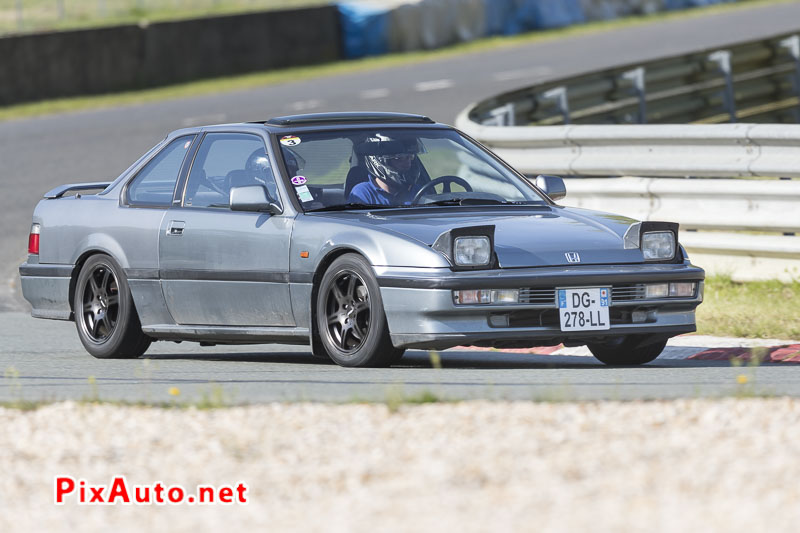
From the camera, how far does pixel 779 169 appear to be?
10.2m

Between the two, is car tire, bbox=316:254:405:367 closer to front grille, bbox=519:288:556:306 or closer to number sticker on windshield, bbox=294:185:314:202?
number sticker on windshield, bbox=294:185:314:202

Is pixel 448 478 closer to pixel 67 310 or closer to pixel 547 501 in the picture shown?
pixel 547 501

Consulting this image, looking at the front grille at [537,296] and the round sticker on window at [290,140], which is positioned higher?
the round sticker on window at [290,140]

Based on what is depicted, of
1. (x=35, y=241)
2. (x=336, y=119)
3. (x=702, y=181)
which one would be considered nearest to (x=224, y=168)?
(x=336, y=119)

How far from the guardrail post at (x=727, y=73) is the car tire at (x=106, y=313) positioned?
9150 millimetres

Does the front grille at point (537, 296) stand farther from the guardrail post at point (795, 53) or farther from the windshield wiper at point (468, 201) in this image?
the guardrail post at point (795, 53)

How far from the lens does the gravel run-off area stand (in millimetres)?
4312

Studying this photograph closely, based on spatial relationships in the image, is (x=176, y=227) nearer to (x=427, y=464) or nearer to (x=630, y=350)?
(x=630, y=350)

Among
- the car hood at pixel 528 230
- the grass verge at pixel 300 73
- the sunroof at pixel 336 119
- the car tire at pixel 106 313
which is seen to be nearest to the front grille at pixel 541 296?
the car hood at pixel 528 230

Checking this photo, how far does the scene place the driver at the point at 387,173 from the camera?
27.0ft

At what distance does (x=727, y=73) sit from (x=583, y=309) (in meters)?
9.86

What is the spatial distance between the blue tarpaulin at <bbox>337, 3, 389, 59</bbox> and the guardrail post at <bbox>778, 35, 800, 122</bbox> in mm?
12231

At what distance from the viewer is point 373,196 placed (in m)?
8.22

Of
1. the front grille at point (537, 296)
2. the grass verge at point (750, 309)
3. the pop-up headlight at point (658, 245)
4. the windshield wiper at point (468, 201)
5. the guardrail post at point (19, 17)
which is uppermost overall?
the guardrail post at point (19, 17)
